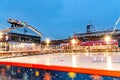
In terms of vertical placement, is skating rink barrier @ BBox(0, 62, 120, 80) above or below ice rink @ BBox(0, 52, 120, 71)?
below

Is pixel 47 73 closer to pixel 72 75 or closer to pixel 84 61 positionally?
pixel 72 75

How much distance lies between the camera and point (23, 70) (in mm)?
1619

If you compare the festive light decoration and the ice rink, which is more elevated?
the ice rink

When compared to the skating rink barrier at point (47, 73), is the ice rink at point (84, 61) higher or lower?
higher

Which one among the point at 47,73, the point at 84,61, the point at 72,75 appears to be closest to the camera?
the point at 72,75

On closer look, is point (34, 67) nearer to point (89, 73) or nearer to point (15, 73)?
point (15, 73)

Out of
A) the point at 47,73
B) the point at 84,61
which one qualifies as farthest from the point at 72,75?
the point at 84,61

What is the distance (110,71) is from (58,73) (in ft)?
1.39

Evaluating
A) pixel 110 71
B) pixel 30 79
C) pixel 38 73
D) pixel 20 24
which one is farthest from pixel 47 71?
pixel 20 24

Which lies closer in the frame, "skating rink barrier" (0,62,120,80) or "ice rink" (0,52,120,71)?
"skating rink barrier" (0,62,120,80)

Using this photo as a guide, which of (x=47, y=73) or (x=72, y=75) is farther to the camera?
(x=47, y=73)

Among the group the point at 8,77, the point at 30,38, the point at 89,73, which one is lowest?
the point at 8,77

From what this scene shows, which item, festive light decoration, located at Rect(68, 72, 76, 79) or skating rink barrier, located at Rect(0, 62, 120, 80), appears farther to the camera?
festive light decoration, located at Rect(68, 72, 76, 79)

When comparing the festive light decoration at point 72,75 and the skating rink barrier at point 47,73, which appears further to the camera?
the festive light decoration at point 72,75
